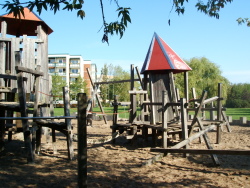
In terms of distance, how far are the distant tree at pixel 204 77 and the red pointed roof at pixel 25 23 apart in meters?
28.4

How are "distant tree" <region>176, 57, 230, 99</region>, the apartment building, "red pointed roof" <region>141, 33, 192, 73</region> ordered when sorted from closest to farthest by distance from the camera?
"red pointed roof" <region>141, 33, 192, 73</region> → "distant tree" <region>176, 57, 230, 99</region> → the apartment building

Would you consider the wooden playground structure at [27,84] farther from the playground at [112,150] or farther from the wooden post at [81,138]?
the wooden post at [81,138]

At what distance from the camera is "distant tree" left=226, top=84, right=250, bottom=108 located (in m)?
64.3

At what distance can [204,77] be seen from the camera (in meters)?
40.9

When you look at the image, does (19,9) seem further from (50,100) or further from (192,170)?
(50,100)

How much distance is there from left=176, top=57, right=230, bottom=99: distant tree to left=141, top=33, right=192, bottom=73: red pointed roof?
2803cm

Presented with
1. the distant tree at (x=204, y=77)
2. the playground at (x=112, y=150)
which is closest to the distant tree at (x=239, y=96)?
the distant tree at (x=204, y=77)

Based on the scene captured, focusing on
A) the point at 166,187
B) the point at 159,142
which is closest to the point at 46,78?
the point at 159,142

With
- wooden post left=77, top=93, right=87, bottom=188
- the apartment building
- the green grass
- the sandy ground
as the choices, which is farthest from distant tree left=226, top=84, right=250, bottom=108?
wooden post left=77, top=93, right=87, bottom=188

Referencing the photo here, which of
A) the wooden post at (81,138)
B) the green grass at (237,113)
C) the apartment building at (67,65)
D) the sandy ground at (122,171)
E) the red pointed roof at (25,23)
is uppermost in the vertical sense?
the apartment building at (67,65)

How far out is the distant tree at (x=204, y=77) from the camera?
126ft

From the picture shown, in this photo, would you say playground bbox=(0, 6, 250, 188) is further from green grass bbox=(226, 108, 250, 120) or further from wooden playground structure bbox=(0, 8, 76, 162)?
green grass bbox=(226, 108, 250, 120)

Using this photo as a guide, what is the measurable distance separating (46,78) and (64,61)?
78790 mm

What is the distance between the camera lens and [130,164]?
6527 millimetres
